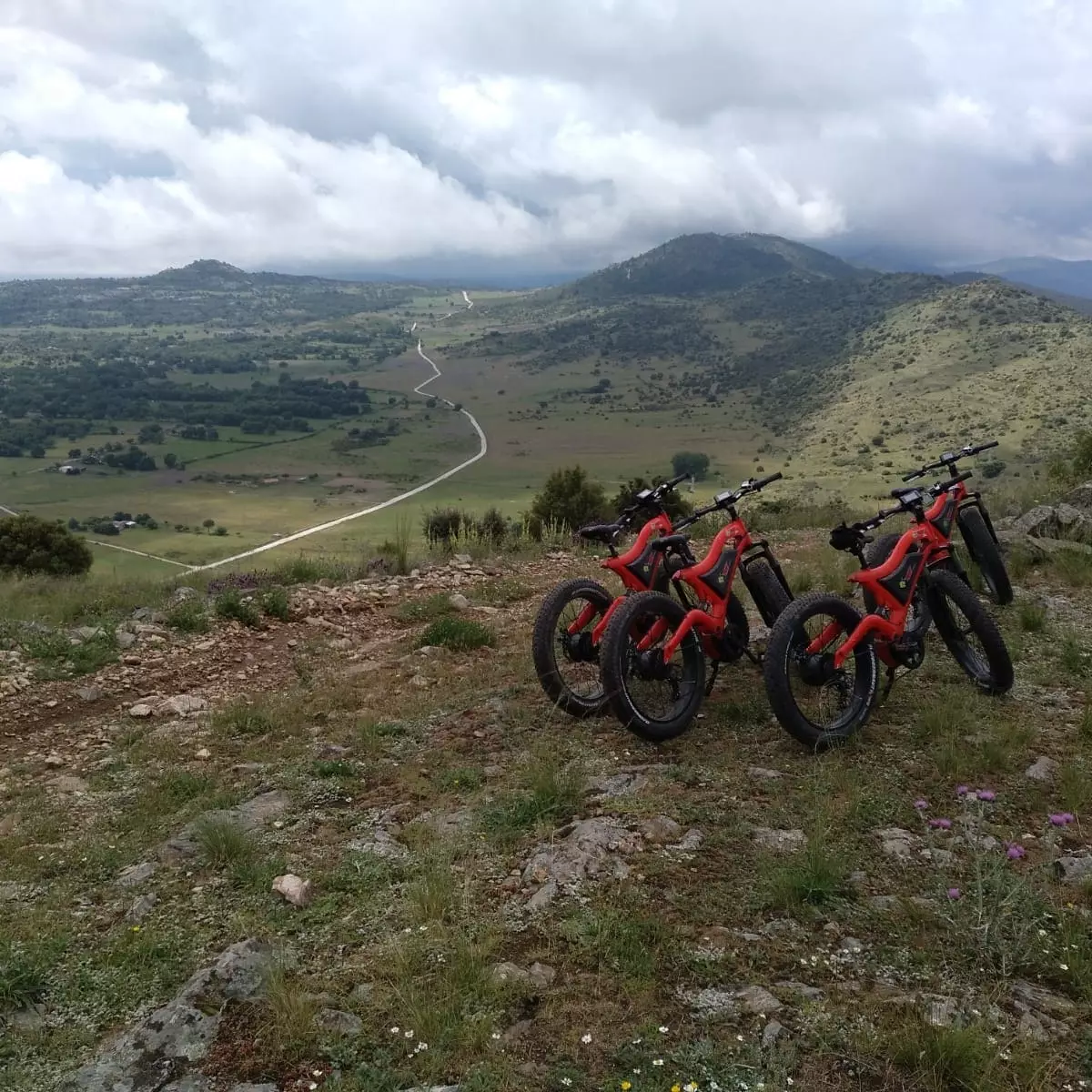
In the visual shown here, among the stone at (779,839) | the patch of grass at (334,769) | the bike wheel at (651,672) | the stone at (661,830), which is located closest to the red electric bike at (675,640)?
the bike wheel at (651,672)

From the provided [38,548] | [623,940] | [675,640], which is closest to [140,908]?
[623,940]

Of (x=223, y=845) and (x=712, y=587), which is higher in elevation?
(x=712, y=587)

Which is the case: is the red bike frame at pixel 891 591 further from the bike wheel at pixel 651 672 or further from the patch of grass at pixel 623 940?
the patch of grass at pixel 623 940

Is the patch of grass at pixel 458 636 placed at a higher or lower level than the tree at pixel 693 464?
higher

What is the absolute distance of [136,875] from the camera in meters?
4.30

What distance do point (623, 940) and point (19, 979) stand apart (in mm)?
2722

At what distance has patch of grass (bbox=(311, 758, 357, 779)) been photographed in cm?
546

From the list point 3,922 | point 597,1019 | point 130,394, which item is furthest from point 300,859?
point 130,394

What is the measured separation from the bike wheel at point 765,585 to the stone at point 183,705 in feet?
16.5

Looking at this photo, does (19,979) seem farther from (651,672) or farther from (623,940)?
(651,672)

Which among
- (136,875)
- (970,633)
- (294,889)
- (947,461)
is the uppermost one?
(947,461)

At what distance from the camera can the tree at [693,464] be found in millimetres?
73625

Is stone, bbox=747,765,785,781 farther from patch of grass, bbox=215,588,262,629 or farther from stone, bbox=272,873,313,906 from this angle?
patch of grass, bbox=215,588,262,629

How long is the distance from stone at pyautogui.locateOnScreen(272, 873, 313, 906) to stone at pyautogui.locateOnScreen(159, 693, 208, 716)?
3.21 metres
